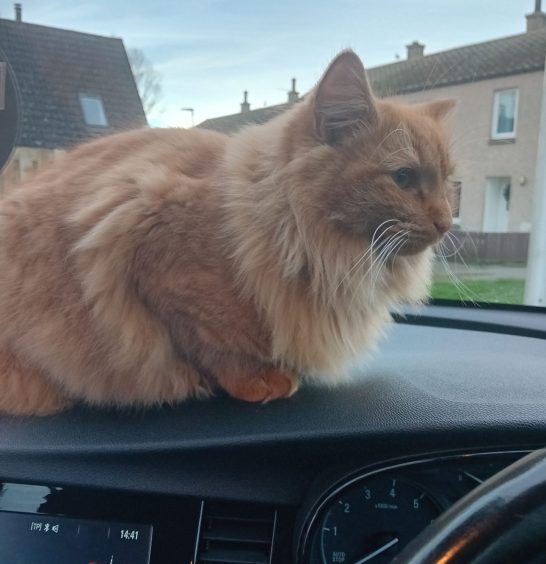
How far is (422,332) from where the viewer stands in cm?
276

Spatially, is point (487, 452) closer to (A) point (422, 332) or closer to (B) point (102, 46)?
(A) point (422, 332)

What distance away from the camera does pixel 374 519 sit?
1662 millimetres

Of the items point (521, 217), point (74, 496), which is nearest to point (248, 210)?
point (74, 496)

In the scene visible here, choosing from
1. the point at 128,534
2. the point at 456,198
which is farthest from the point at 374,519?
the point at 456,198

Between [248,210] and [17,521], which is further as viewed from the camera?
[248,210]

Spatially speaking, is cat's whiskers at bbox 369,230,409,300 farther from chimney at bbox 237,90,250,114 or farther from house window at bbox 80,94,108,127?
house window at bbox 80,94,108,127

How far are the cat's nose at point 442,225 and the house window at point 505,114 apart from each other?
812 millimetres

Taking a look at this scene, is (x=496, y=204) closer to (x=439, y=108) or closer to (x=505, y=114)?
(x=505, y=114)

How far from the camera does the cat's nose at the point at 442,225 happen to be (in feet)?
6.55

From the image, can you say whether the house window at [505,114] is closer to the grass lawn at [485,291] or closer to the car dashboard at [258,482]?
the grass lawn at [485,291]

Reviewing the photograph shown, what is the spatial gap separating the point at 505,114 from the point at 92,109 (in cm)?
158

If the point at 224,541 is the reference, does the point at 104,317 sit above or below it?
above

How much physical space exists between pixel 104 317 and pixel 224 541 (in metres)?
0.63

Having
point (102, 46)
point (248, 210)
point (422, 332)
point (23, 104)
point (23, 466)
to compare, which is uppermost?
point (102, 46)
